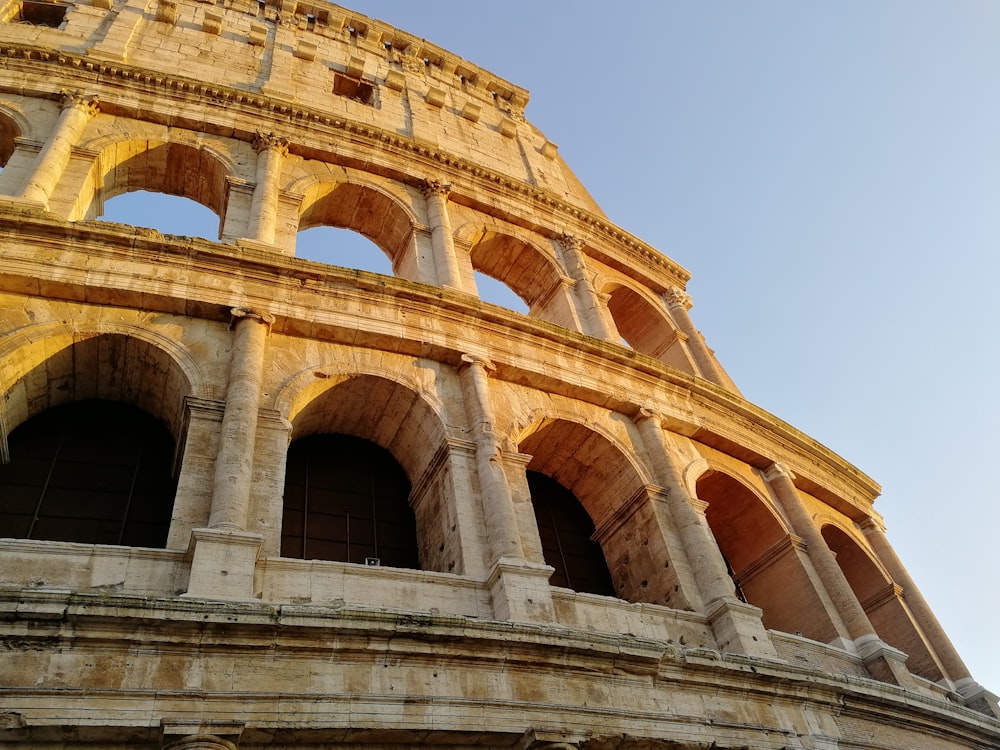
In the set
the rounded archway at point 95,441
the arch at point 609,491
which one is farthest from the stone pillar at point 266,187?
the arch at point 609,491

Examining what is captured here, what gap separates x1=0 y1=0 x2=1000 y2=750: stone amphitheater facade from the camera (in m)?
6.70

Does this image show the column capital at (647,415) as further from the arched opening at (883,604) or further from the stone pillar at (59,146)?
the stone pillar at (59,146)

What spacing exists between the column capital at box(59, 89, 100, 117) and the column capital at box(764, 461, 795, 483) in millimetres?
12668

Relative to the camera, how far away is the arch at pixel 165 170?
12906 millimetres

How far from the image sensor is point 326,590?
786 cm

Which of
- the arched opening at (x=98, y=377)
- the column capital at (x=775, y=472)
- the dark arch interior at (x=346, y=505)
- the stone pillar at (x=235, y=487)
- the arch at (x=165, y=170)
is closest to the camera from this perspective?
the stone pillar at (x=235, y=487)

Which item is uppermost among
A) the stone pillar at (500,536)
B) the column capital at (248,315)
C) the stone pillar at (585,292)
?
the stone pillar at (585,292)

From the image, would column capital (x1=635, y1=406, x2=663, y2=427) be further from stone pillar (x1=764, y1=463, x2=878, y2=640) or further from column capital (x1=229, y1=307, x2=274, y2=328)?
column capital (x1=229, y1=307, x2=274, y2=328)

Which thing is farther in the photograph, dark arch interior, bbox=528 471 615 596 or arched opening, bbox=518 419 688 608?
dark arch interior, bbox=528 471 615 596

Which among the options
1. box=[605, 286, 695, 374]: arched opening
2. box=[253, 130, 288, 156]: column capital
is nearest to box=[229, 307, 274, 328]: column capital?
box=[253, 130, 288, 156]: column capital

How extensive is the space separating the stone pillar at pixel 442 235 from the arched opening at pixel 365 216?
0.48 m

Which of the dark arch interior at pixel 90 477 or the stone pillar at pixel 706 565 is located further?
the stone pillar at pixel 706 565

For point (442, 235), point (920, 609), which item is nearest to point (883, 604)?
point (920, 609)

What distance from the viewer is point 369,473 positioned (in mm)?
10812
